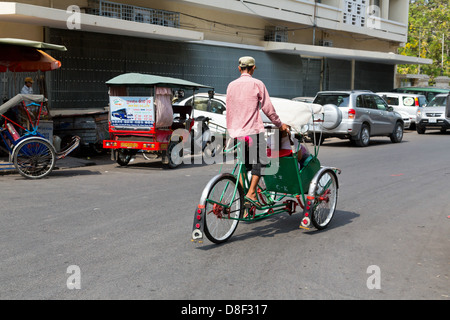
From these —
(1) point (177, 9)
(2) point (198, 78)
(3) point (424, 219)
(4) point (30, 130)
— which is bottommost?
(3) point (424, 219)

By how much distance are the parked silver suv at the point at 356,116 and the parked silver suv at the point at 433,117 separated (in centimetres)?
556

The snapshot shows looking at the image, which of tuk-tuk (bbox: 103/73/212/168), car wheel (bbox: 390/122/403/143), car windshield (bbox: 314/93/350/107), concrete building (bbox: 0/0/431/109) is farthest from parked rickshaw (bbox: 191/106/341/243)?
car wheel (bbox: 390/122/403/143)

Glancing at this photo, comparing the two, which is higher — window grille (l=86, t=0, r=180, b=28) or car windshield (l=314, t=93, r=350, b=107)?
window grille (l=86, t=0, r=180, b=28)

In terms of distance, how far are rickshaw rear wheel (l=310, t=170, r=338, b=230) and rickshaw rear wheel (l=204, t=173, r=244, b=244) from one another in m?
0.97

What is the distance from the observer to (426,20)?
178ft

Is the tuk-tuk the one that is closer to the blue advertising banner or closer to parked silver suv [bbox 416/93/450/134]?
the blue advertising banner

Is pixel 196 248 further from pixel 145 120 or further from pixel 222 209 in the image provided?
pixel 145 120

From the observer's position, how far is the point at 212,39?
2427cm

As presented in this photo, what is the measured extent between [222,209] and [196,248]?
19.1 inches

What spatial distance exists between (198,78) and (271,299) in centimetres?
1925

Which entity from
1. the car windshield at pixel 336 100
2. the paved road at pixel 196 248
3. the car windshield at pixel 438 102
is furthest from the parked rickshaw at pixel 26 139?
the car windshield at pixel 438 102

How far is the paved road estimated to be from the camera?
4.81 meters
